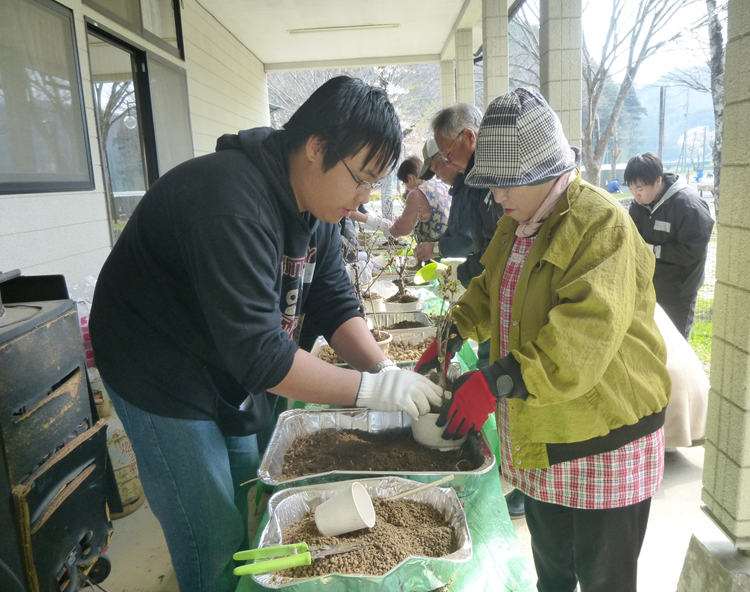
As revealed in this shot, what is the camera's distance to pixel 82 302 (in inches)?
99.1

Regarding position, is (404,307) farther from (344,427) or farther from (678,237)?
(678,237)

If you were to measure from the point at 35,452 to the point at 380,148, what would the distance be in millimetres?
1038

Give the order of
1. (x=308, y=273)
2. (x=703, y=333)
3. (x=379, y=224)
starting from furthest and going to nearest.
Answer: (x=379, y=224) < (x=703, y=333) < (x=308, y=273)

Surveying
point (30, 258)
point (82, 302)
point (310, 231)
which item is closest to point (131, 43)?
point (30, 258)

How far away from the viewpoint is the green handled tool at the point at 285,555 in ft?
2.86

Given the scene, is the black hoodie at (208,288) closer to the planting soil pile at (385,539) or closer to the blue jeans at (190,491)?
the blue jeans at (190,491)

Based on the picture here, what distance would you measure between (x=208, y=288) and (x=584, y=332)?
73cm

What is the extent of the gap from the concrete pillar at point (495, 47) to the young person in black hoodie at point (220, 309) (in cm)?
423

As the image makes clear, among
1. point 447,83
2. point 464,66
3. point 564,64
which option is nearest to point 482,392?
point 564,64

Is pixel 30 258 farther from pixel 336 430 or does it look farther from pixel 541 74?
pixel 541 74

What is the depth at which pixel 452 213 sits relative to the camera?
3146mm

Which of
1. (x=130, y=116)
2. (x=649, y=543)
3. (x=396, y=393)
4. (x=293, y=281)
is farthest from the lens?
(x=130, y=116)

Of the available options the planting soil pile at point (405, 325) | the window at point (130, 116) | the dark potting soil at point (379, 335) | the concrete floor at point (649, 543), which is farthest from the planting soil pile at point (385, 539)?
the window at point (130, 116)

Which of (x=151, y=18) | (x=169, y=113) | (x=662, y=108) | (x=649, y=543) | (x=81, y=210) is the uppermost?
(x=151, y=18)
